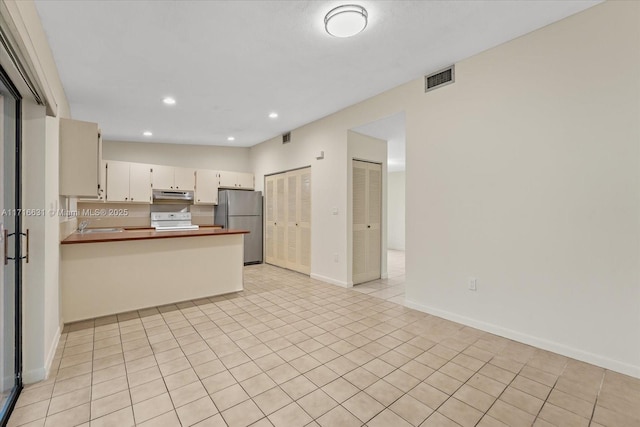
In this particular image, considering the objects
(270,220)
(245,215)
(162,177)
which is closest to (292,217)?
(270,220)

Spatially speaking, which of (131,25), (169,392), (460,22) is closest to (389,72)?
(460,22)

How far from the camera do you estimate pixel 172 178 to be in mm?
6078

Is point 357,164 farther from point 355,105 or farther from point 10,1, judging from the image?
point 10,1

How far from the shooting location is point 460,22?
2377 millimetres

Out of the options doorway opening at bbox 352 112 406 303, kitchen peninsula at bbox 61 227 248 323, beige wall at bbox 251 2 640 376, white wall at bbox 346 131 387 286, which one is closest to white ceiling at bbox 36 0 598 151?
beige wall at bbox 251 2 640 376

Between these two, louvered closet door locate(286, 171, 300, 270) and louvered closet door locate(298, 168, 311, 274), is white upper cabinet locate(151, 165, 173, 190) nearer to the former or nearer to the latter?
louvered closet door locate(286, 171, 300, 270)

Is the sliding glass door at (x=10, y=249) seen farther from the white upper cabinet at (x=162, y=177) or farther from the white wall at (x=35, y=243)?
the white upper cabinet at (x=162, y=177)

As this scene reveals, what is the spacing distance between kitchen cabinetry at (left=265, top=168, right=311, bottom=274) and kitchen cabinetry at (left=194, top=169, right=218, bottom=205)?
1.15 meters

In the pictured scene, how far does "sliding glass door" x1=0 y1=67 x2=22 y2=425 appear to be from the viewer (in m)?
1.84

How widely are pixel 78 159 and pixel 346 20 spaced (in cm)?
290

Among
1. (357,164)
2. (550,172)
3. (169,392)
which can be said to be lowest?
(169,392)

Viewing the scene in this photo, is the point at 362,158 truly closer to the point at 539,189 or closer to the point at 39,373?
the point at 539,189

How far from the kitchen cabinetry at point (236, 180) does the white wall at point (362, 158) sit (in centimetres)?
321

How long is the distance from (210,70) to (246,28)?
3.03 ft
